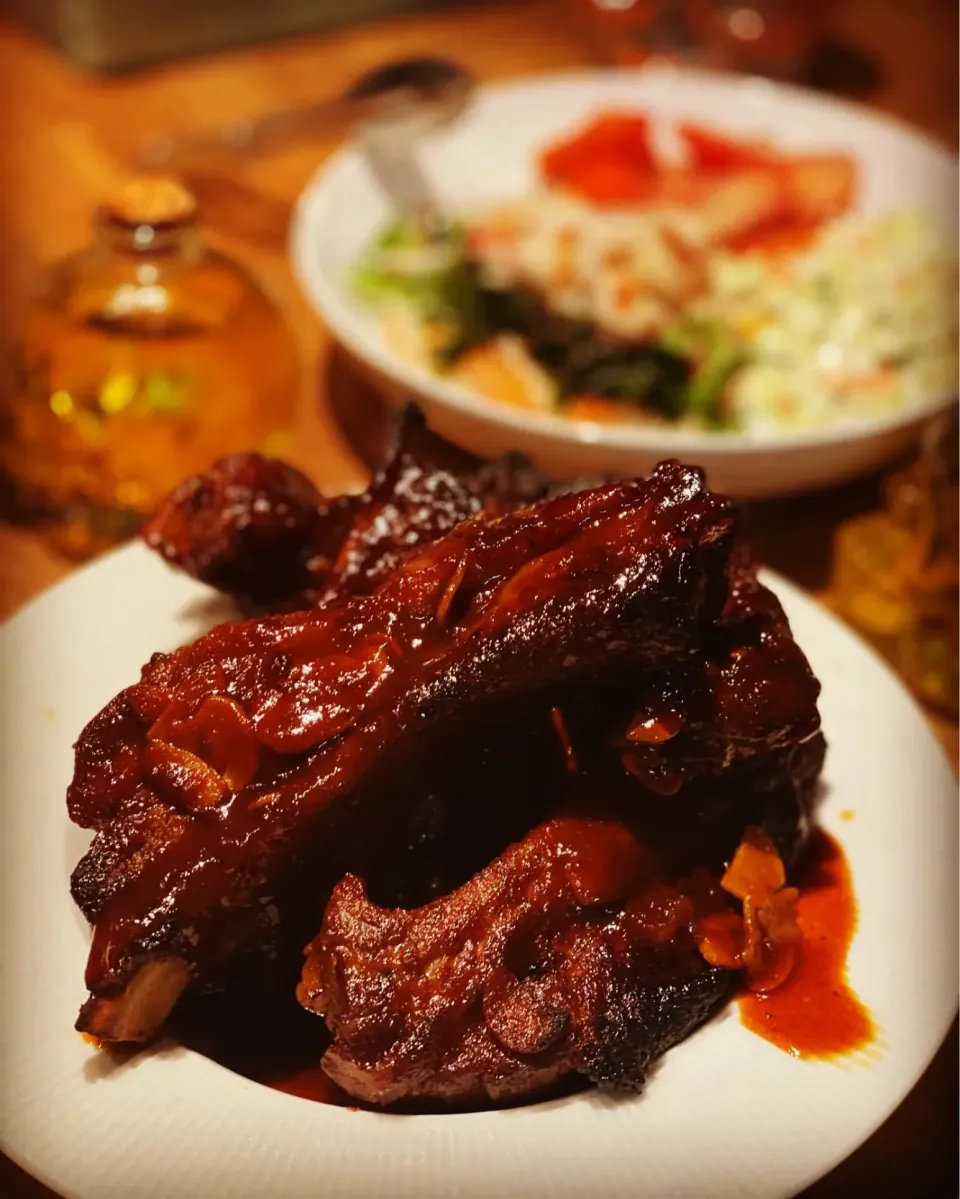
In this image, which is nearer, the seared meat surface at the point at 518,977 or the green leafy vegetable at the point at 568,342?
the seared meat surface at the point at 518,977

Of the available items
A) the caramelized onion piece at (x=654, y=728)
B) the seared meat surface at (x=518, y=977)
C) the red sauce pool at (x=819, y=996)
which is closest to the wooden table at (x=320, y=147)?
the red sauce pool at (x=819, y=996)

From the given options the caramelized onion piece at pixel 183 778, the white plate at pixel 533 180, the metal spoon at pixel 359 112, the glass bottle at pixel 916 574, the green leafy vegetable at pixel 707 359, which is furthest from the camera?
the metal spoon at pixel 359 112

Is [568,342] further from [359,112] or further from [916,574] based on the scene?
[359,112]

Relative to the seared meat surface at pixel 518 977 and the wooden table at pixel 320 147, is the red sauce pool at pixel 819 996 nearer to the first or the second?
the seared meat surface at pixel 518 977

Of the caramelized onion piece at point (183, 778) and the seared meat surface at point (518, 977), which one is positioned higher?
the caramelized onion piece at point (183, 778)

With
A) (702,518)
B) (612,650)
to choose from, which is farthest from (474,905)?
(702,518)

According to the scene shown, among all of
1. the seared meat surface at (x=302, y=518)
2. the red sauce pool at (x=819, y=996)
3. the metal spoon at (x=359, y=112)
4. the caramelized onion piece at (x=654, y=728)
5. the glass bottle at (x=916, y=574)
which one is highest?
the seared meat surface at (x=302, y=518)

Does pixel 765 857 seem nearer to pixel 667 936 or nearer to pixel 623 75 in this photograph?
pixel 667 936

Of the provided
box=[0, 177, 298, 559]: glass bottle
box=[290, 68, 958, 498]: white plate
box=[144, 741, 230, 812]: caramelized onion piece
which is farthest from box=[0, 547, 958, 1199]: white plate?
box=[290, 68, 958, 498]: white plate

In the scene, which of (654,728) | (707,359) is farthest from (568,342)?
(654,728)
